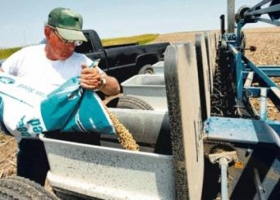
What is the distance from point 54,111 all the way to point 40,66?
869 millimetres

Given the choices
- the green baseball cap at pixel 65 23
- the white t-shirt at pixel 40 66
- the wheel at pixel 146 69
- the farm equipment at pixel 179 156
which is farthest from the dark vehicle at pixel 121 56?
the farm equipment at pixel 179 156

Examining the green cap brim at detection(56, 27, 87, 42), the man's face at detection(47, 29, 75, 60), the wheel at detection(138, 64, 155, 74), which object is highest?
the green cap brim at detection(56, 27, 87, 42)

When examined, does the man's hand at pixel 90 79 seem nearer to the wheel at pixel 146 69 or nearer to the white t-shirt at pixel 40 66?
the white t-shirt at pixel 40 66

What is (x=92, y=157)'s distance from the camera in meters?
1.61

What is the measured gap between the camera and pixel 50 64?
96.2 inches

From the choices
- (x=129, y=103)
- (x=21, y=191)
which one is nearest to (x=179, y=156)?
(x=21, y=191)

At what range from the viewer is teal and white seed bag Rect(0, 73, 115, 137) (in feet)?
5.50

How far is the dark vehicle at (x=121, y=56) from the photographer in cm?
696

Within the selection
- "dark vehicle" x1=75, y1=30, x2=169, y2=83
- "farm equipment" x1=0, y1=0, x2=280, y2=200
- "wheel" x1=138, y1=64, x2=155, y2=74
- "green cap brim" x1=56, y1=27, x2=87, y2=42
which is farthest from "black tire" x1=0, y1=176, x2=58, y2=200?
"wheel" x1=138, y1=64, x2=155, y2=74

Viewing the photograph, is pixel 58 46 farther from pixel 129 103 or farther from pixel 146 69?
pixel 146 69

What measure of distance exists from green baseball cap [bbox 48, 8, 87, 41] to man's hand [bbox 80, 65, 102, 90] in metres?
0.53

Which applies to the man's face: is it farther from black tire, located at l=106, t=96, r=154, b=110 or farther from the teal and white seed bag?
black tire, located at l=106, t=96, r=154, b=110

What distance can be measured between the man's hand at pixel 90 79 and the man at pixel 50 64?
0.31 meters

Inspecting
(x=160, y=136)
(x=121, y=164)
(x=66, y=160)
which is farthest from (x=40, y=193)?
(x=160, y=136)
